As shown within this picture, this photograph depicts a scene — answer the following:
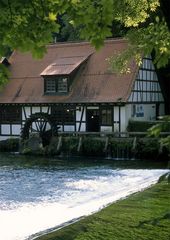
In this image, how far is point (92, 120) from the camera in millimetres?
28375

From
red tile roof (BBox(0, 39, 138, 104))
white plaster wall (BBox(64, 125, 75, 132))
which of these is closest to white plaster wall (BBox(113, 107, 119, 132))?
red tile roof (BBox(0, 39, 138, 104))

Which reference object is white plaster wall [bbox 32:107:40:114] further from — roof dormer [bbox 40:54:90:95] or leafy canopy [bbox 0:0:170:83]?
leafy canopy [bbox 0:0:170:83]

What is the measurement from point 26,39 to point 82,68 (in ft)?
84.6

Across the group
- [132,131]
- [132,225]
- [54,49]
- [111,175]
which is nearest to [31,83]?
[54,49]

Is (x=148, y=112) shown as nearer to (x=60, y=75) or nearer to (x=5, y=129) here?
(x=60, y=75)

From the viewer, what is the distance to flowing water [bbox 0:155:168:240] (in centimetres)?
1020

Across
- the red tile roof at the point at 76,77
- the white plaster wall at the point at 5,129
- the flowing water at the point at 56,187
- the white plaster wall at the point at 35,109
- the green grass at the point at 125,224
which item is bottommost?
the flowing water at the point at 56,187

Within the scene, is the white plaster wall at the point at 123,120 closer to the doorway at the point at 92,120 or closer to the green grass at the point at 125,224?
the doorway at the point at 92,120

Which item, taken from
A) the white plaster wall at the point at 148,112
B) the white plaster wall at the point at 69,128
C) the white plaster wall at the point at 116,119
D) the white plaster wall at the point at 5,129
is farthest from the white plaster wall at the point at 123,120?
the white plaster wall at the point at 5,129

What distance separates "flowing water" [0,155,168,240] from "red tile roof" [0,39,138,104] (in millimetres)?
5231

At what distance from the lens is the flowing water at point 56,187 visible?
33.5ft

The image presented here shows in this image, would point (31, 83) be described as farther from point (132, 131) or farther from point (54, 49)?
point (132, 131)

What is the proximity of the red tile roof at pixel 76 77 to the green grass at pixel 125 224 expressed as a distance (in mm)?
16611

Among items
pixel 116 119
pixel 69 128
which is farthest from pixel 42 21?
pixel 69 128
